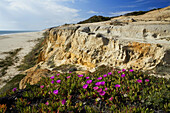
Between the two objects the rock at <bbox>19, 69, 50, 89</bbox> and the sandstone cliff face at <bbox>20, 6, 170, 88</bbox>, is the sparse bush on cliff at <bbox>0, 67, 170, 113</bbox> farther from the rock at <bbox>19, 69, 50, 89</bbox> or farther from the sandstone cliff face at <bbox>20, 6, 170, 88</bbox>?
the rock at <bbox>19, 69, 50, 89</bbox>

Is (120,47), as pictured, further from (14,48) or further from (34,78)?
(14,48)

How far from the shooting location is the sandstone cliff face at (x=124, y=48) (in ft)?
15.6

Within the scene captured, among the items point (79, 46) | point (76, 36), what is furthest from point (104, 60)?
point (76, 36)

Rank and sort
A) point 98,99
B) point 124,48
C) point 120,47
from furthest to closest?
point 120,47
point 124,48
point 98,99

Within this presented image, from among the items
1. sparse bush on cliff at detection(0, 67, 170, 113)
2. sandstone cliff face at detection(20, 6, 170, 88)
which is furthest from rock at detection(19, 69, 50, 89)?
sparse bush on cliff at detection(0, 67, 170, 113)

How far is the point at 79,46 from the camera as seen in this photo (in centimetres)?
878

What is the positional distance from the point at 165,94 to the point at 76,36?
7.67 metres

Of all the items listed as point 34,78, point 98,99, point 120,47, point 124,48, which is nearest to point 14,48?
point 34,78

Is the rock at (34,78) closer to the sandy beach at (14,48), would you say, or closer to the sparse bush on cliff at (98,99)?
the sparse bush on cliff at (98,99)

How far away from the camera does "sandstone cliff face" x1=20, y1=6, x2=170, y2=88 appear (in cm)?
474

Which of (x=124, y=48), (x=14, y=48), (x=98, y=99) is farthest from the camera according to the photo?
(x=14, y=48)

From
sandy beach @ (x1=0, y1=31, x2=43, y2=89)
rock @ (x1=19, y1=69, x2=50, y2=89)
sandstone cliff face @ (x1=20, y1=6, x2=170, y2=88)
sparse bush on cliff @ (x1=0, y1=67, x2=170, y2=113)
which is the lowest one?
sandy beach @ (x1=0, y1=31, x2=43, y2=89)

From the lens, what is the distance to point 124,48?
5754 mm

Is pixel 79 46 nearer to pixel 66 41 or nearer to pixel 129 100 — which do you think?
pixel 66 41
